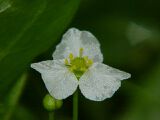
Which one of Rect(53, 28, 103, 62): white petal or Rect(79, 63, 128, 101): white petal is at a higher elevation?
Rect(53, 28, 103, 62): white petal

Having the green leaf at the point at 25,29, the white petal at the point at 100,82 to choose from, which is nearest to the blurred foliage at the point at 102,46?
the green leaf at the point at 25,29

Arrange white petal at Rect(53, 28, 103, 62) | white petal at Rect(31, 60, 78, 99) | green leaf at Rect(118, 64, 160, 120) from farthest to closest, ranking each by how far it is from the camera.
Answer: green leaf at Rect(118, 64, 160, 120) → white petal at Rect(53, 28, 103, 62) → white petal at Rect(31, 60, 78, 99)

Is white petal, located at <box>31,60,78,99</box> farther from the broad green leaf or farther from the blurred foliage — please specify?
the broad green leaf

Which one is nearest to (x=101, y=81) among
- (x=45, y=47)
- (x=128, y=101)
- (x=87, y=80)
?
(x=87, y=80)

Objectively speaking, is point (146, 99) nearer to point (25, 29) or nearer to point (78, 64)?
point (78, 64)

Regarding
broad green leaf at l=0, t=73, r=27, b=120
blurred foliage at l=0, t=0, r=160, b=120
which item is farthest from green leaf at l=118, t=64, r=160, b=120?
broad green leaf at l=0, t=73, r=27, b=120

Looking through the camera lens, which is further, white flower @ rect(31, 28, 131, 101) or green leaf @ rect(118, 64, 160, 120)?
green leaf @ rect(118, 64, 160, 120)

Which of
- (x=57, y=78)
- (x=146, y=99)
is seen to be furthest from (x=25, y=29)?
(x=146, y=99)

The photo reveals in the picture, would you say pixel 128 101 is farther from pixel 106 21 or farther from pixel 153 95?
pixel 106 21

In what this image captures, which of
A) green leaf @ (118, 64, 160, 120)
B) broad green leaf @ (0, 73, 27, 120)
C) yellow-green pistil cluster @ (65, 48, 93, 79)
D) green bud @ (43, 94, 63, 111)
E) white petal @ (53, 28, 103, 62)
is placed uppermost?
white petal @ (53, 28, 103, 62)

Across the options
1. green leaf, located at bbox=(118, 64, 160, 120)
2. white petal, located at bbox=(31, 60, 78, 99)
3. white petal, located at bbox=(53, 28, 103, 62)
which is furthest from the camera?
green leaf, located at bbox=(118, 64, 160, 120)
